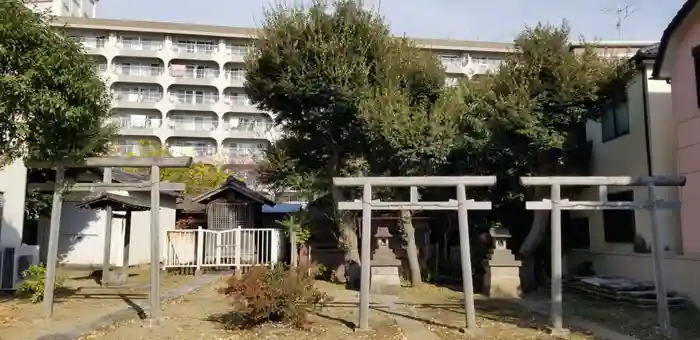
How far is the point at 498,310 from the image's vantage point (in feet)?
40.8

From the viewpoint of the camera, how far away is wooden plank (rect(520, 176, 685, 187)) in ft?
33.4

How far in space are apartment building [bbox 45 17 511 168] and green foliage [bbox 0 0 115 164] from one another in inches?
1649

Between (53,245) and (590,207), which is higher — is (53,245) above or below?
below

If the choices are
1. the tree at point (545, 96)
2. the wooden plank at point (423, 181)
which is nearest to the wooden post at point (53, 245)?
the wooden plank at point (423, 181)

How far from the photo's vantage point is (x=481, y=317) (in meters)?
11.4

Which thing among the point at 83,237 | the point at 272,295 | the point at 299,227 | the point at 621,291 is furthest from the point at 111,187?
the point at 83,237

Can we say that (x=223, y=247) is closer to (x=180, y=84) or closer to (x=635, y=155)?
(x=635, y=155)

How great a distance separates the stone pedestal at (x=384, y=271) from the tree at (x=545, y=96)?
395cm

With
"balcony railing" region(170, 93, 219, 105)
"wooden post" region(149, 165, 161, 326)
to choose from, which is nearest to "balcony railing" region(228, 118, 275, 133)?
"balcony railing" region(170, 93, 219, 105)

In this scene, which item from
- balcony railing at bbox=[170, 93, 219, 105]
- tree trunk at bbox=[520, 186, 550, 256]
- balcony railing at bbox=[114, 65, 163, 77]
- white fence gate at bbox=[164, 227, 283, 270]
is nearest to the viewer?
tree trunk at bbox=[520, 186, 550, 256]

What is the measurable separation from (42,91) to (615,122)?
14.0 meters

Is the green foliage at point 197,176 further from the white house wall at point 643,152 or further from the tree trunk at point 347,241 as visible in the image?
the white house wall at point 643,152

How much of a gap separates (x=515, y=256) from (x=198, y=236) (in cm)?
1021

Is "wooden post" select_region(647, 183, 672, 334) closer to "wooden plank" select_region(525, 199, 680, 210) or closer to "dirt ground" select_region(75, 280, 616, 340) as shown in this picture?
"wooden plank" select_region(525, 199, 680, 210)
